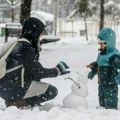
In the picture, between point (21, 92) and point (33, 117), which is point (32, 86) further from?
point (33, 117)

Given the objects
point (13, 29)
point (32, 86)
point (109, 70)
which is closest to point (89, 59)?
point (13, 29)

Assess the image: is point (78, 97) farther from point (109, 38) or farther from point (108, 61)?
point (109, 38)

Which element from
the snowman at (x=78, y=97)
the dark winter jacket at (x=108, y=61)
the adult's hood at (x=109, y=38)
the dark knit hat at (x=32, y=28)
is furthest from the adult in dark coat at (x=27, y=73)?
the adult's hood at (x=109, y=38)

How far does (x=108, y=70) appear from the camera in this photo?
6715mm

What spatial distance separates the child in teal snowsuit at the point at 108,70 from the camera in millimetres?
6641

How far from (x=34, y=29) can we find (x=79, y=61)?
764cm

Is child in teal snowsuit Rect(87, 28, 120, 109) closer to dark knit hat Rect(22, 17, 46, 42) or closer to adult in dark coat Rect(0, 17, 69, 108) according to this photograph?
adult in dark coat Rect(0, 17, 69, 108)

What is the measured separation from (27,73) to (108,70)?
1396mm

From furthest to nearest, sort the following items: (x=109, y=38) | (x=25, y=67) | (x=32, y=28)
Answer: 1. (x=109, y=38)
2. (x=32, y=28)
3. (x=25, y=67)

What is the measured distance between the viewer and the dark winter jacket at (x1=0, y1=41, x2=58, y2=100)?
5816 mm

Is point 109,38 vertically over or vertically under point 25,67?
over

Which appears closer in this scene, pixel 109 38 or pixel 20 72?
pixel 20 72

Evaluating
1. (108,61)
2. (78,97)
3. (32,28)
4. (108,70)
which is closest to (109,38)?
(108,61)

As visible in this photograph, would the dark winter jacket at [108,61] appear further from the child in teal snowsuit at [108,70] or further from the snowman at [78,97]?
the snowman at [78,97]
